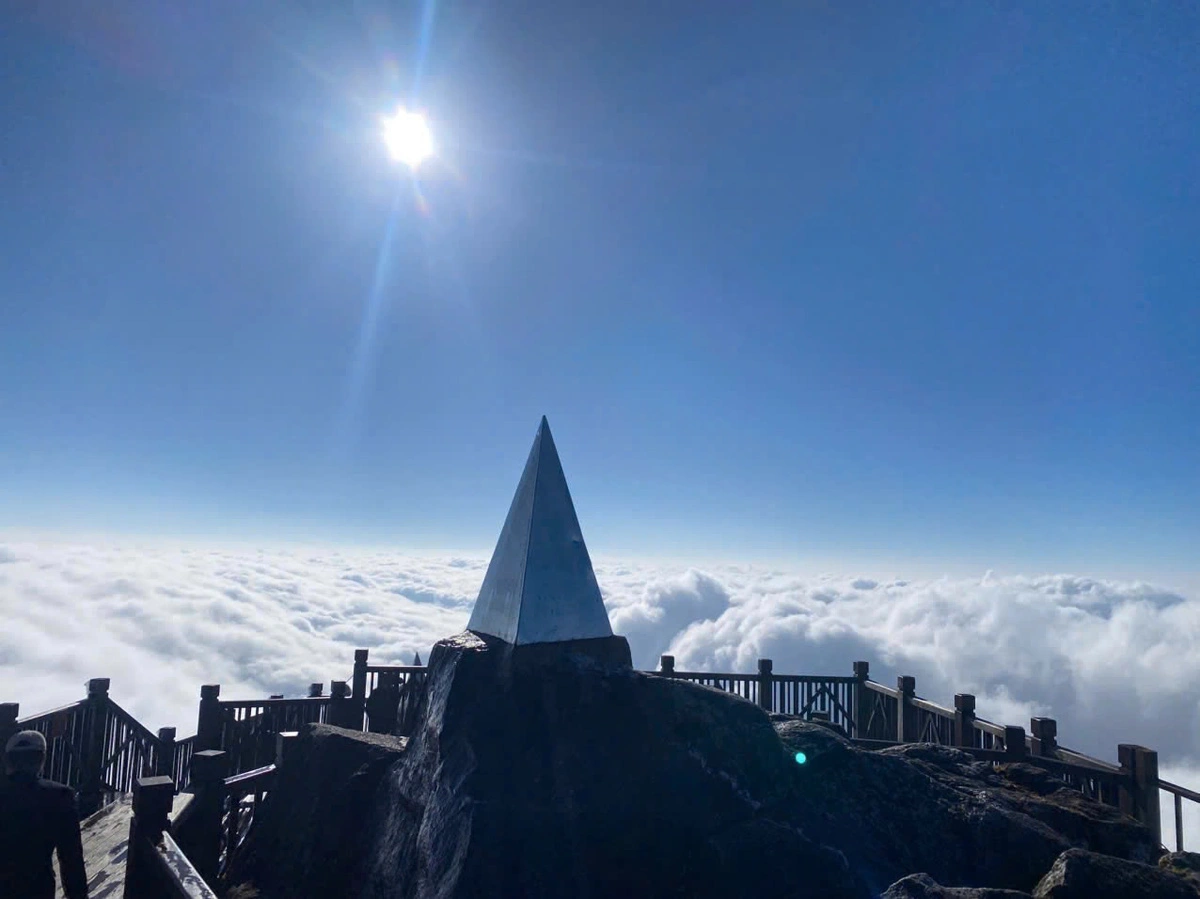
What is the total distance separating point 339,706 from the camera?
11.4 metres

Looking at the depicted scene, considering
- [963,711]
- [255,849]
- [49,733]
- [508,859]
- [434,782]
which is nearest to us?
[508,859]

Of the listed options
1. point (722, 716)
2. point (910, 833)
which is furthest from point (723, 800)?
point (910, 833)

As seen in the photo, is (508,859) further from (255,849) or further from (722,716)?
(255,849)

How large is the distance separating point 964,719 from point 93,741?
1300 centimetres

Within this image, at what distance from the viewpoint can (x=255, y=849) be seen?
672cm

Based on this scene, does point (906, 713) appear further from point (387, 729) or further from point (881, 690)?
point (387, 729)

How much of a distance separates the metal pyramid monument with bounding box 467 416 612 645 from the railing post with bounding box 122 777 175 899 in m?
2.70

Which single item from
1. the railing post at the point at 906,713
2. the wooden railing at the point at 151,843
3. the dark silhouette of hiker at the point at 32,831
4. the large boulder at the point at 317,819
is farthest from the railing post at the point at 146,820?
the railing post at the point at 906,713

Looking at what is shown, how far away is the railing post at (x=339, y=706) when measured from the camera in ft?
37.0

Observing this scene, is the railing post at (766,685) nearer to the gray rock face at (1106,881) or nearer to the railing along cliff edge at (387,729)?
the railing along cliff edge at (387,729)

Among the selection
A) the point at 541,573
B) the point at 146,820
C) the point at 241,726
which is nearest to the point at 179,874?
the point at 146,820

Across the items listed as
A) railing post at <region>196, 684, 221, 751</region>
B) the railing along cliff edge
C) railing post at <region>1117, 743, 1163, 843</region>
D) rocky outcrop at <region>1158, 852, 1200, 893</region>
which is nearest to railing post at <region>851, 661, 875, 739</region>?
the railing along cliff edge

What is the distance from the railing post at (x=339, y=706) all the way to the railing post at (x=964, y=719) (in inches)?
375

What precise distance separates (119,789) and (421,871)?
858cm
